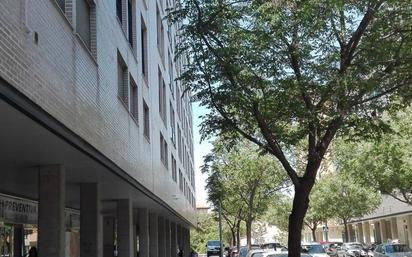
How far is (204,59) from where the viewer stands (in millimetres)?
13070

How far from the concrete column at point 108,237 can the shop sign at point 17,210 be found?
11.9m

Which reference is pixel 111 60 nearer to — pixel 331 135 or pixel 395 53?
pixel 331 135

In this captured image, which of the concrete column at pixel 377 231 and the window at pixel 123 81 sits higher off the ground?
the window at pixel 123 81

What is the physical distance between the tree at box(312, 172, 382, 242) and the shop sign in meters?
38.1

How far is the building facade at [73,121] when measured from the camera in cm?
768

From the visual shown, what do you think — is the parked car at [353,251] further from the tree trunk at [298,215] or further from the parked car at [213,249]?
the tree trunk at [298,215]

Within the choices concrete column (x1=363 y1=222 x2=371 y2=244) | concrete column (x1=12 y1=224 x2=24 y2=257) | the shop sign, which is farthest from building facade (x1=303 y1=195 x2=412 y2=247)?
the shop sign

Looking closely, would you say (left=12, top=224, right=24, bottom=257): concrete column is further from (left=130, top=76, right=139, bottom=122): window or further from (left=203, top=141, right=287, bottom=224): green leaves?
(left=203, top=141, right=287, bottom=224): green leaves

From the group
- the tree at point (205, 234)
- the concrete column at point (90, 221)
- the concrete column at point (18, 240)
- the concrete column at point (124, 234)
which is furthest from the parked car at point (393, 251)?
the tree at point (205, 234)

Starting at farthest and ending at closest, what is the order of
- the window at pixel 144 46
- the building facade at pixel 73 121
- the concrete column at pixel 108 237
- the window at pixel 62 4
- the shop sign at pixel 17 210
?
the concrete column at pixel 108 237 → the window at pixel 144 46 → the shop sign at pixel 17 210 → the window at pixel 62 4 → the building facade at pixel 73 121

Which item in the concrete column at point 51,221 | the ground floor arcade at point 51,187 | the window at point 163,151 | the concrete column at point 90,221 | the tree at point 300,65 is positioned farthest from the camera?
the window at point 163,151

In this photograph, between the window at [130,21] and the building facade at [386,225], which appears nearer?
the window at [130,21]

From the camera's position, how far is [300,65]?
13828 mm

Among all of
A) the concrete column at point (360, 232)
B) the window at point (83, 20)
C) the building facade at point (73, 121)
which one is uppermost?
the window at point (83, 20)
